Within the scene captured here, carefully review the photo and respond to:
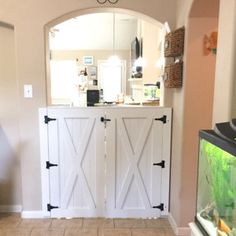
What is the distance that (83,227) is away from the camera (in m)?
2.88

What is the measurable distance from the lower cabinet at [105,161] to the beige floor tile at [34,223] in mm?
105

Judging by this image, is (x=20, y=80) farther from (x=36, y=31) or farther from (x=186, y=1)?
→ (x=186, y=1)

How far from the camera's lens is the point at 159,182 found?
304cm

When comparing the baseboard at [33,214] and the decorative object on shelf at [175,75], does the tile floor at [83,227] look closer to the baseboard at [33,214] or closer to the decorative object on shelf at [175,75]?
the baseboard at [33,214]

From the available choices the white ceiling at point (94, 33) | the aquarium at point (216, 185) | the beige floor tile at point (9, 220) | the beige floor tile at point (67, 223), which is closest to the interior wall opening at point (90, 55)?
the white ceiling at point (94, 33)

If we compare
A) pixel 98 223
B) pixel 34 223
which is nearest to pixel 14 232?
pixel 34 223

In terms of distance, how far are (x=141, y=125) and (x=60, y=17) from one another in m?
1.35

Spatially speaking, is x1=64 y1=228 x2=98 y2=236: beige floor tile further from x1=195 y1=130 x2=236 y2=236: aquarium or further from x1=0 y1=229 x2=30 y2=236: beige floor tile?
x1=195 y1=130 x2=236 y2=236: aquarium

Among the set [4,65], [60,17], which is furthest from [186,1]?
[4,65]

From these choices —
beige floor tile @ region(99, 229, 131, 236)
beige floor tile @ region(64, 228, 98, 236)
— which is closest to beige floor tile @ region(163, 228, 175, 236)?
beige floor tile @ region(99, 229, 131, 236)

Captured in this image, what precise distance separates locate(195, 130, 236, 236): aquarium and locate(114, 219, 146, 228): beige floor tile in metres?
1.51

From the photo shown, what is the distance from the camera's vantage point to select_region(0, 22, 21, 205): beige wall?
296 centimetres

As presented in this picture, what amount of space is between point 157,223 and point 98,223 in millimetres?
622

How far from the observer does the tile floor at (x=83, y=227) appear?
9.11 feet
